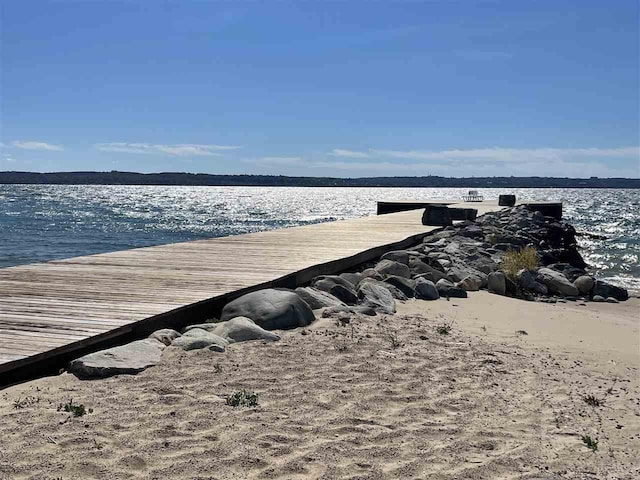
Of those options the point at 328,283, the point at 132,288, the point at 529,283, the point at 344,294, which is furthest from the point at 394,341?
the point at 529,283

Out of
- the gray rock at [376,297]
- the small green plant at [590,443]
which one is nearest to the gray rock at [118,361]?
the small green plant at [590,443]

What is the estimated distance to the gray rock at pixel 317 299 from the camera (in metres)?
7.59

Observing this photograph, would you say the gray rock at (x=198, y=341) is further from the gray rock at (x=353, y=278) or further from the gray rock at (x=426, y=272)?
the gray rock at (x=426, y=272)

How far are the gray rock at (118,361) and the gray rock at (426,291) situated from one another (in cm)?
470

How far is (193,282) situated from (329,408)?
11.8 ft

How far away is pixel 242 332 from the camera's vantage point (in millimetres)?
6039

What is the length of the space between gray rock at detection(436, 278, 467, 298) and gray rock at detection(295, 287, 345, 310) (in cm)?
234

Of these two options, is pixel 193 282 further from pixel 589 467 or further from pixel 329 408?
pixel 589 467

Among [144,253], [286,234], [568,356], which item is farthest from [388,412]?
[286,234]

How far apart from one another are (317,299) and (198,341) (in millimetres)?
2196

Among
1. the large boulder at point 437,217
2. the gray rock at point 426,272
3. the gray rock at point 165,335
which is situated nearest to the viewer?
the gray rock at point 165,335

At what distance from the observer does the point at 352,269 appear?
11180 mm

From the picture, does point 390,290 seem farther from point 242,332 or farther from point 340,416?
point 340,416

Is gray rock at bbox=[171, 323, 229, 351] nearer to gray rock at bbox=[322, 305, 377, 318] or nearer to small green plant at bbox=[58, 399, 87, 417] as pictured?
small green plant at bbox=[58, 399, 87, 417]
